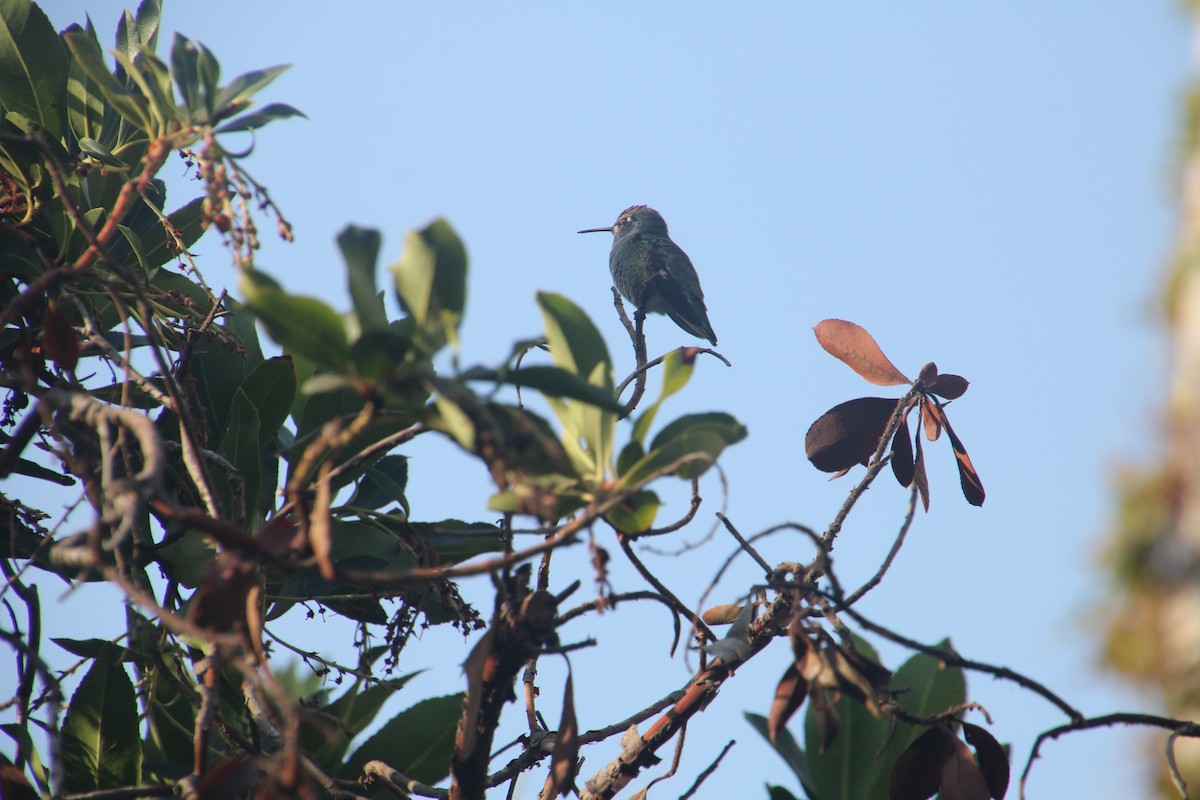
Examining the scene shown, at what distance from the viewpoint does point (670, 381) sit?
4.11 ft

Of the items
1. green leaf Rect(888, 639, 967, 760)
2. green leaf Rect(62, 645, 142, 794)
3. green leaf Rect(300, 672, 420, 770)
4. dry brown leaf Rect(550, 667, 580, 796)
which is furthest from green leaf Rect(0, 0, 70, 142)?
green leaf Rect(888, 639, 967, 760)

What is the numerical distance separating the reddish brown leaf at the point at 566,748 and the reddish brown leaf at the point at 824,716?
31 centimetres

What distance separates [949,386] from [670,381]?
92 cm

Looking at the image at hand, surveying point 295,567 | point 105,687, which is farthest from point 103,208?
point 295,567

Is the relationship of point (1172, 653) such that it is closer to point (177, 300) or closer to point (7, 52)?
point (177, 300)

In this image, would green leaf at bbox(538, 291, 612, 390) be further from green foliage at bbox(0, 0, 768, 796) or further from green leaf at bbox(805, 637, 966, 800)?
green leaf at bbox(805, 637, 966, 800)

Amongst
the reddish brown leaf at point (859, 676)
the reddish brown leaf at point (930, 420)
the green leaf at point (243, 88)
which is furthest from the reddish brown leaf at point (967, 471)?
the green leaf at point (243, 88)

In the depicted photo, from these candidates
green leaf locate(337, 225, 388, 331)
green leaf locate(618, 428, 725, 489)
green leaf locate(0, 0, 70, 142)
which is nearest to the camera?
green leaf locate(337, 225, 388, 331)

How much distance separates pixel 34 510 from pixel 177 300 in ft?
1.65

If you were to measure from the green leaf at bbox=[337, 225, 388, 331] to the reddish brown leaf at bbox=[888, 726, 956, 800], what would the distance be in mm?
1023

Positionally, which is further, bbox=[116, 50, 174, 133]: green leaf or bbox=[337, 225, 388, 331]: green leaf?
bbox=[116, 50, 174, 133]: green leaf

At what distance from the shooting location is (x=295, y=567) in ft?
3.38

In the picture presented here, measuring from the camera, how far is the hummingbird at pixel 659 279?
796 cm

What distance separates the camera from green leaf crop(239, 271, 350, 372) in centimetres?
103
